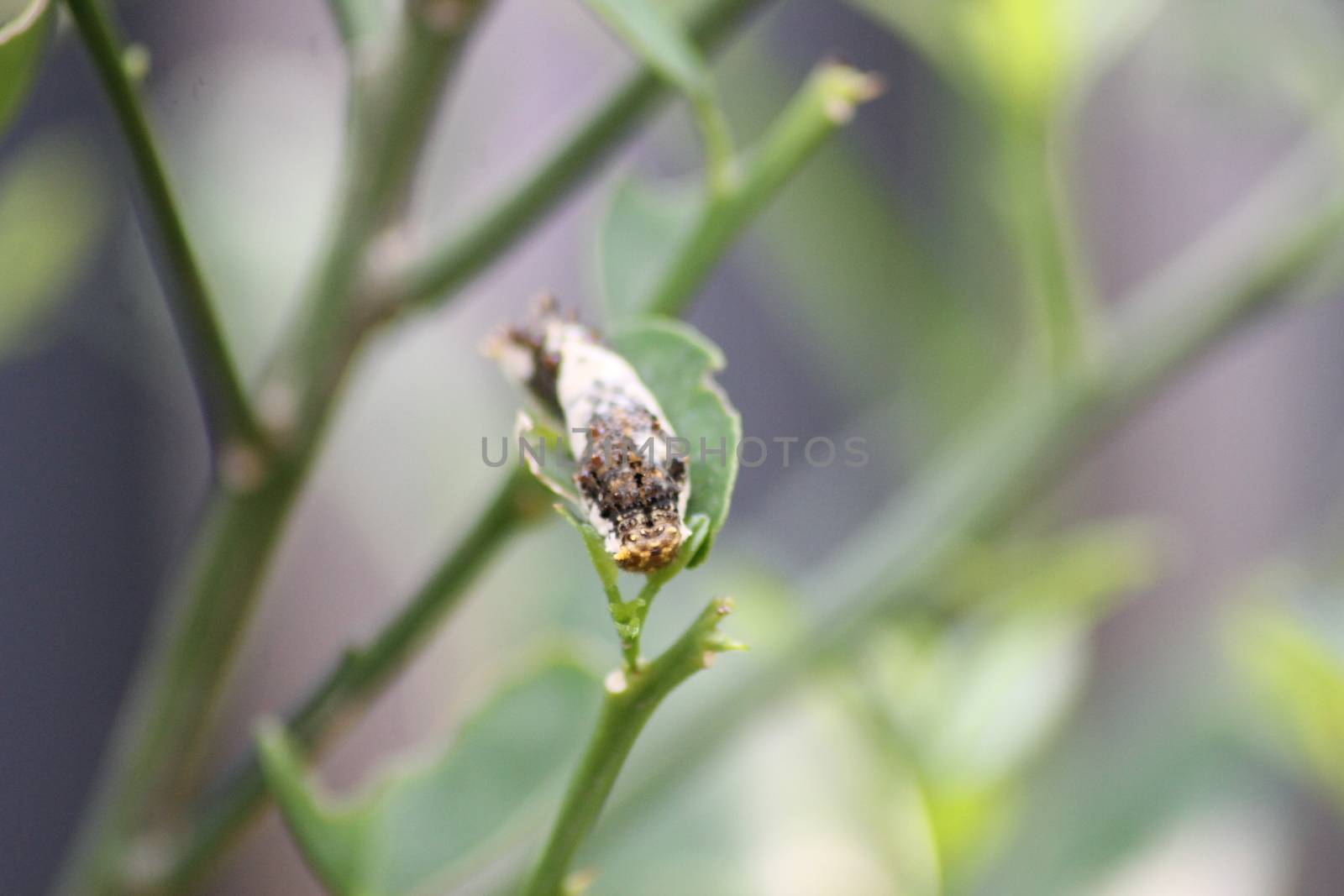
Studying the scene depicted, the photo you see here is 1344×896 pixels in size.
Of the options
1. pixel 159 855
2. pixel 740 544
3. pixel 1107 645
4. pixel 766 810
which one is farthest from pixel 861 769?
pixel 1107 645

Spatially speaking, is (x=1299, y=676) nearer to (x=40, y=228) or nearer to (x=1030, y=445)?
(x=1030, y=445)

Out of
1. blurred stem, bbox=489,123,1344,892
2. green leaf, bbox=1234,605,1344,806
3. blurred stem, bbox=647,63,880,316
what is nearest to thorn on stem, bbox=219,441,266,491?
blurred stem, bbox=647,63,880,316

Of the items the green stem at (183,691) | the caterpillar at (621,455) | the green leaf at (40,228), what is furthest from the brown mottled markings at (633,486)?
the green leaf at (40,228)

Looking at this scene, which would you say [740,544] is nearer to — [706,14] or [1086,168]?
[706,14]

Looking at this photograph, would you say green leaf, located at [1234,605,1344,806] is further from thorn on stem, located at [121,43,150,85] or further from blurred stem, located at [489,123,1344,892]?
thorn on stem, located at [121,43,150,85]

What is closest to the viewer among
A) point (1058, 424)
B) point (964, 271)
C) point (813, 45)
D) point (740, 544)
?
point (1058, 424)

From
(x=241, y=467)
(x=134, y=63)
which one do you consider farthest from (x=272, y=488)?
(x=134, y=63)
